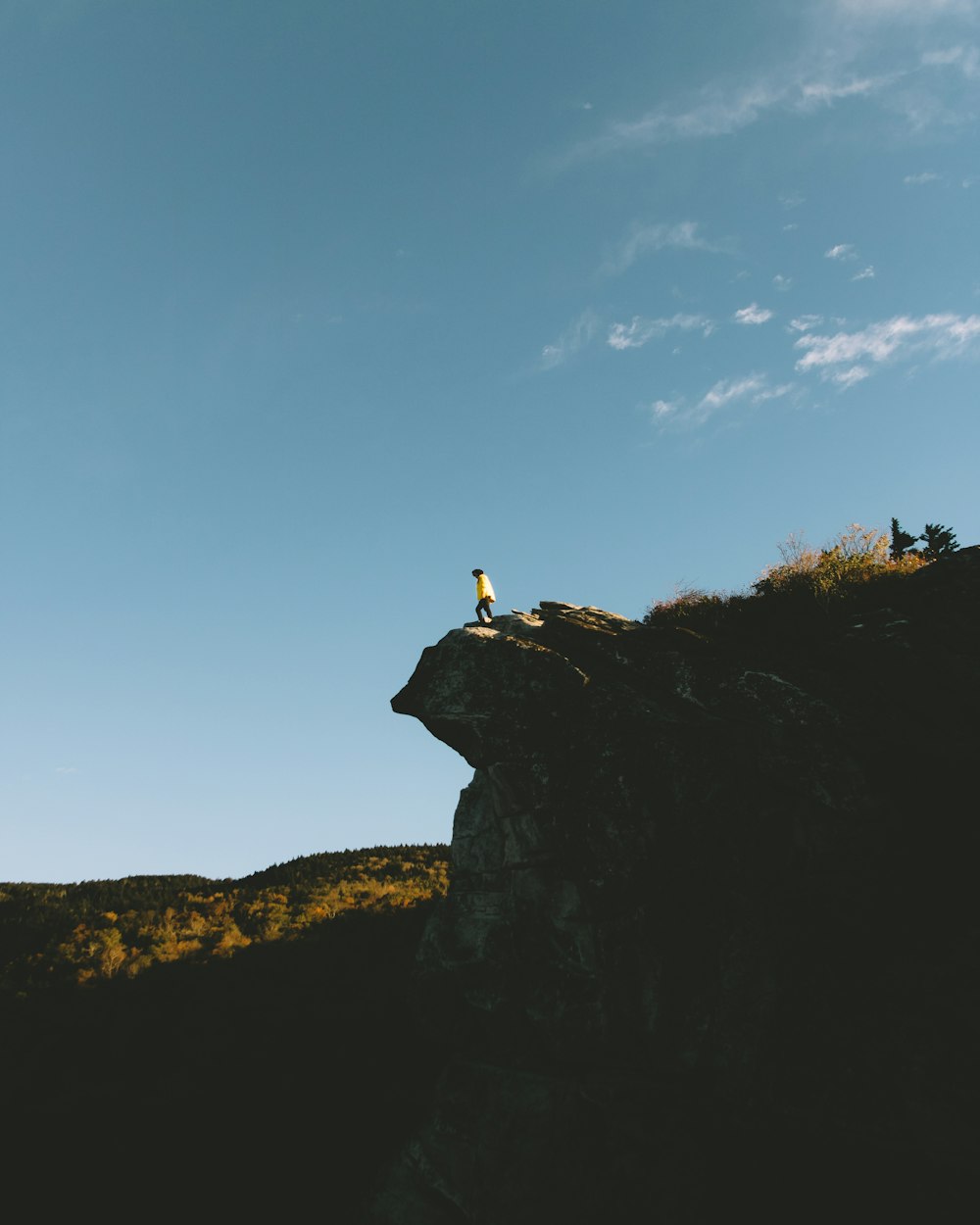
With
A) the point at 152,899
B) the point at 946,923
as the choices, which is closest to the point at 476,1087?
the point at 946,923

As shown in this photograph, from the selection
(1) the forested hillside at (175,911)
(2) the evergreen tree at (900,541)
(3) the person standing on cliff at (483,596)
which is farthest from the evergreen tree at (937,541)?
(1) the forested hillside at (175,911)

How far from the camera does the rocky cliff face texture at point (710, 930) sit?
11781 mm

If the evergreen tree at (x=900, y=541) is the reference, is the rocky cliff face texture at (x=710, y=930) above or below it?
below

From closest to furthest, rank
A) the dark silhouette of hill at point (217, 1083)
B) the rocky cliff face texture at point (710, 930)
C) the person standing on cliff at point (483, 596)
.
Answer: the rocky cliff face texture at point (710, 930)
the dark silhouette of hill at point (217, 1083)
the person standing on cliff at point (483, 596)

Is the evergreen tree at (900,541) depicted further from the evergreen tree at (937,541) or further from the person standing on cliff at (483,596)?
the person standing on cliff at (483,596)

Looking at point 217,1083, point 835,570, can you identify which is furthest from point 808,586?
point 217,1083

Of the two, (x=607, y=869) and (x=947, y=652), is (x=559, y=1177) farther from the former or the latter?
(x=947, y=652)

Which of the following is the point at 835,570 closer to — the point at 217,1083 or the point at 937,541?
the point at 937,541

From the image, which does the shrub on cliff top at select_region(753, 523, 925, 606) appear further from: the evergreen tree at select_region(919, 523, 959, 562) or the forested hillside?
the forested hillside

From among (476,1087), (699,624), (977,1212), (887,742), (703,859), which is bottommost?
(977,1212)

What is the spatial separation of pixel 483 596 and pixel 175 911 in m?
18.7

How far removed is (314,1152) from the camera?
1506 cm

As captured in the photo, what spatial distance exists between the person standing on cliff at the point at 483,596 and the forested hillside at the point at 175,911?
46.9ft

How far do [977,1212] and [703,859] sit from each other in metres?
5.95
